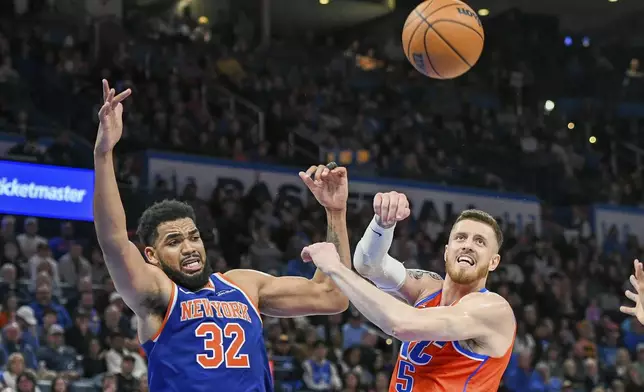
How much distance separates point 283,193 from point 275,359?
4.94 meters

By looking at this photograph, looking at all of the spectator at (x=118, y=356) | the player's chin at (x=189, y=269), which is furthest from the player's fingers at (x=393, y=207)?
the spectator at (x=118, y=356)

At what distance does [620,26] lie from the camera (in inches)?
1056

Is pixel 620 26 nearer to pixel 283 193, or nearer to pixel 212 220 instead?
pixel 283 193

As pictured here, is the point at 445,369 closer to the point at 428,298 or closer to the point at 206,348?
the point at 428,298

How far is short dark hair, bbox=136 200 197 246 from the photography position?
526 cm

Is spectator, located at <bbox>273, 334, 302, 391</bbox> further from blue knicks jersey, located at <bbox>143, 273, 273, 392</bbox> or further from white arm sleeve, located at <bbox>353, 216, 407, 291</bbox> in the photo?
blue knicks jersey, located at <bbox>143, 273, 273, 392</bbox>

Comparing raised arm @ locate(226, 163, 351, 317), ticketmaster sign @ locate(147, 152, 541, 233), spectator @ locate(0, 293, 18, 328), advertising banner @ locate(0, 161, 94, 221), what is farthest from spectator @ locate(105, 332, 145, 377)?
raised arm @ locate(226, 163, 351, 317)

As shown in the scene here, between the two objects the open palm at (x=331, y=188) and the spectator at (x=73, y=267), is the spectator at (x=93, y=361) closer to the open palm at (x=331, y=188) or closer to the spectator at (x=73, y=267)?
the spectator at (x=73, y=267)

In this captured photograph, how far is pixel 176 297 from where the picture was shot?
508cm

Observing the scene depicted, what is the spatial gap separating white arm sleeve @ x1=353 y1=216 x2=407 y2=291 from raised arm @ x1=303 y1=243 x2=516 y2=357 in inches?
23.3

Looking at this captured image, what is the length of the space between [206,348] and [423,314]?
1071 mm

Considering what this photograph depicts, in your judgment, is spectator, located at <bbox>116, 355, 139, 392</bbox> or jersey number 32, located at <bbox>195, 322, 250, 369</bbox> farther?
spectator, located at <bbox>116, 355, 139, 392</bbox>

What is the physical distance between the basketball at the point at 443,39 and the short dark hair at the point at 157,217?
303 centimetres

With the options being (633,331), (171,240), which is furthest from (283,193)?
(171,240)
